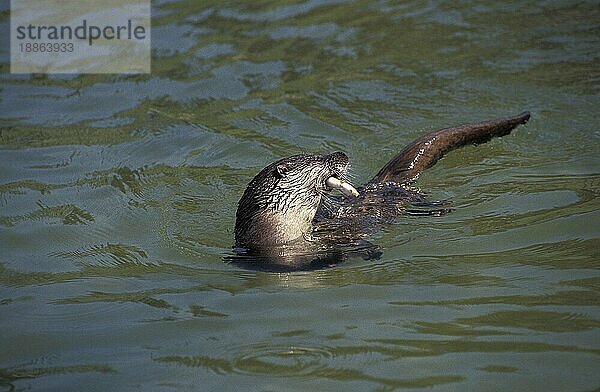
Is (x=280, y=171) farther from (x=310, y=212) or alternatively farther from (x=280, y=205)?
(x=310, y=212)

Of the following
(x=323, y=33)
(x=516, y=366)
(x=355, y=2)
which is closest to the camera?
(x=516, y=366)

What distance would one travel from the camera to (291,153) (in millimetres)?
7160

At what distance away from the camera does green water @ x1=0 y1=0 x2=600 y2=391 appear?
13.5 feet

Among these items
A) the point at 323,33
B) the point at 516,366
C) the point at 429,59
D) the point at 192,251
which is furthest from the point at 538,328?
the point at 323,33

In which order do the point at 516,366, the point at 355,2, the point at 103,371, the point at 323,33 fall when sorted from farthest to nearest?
the point at 355,2 < the point at 323,33 < the point at 103,371 < the point at 516,366

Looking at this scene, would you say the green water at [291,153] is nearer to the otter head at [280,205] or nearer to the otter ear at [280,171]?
the otter head at [280,205]

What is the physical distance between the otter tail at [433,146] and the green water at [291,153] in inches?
7.4

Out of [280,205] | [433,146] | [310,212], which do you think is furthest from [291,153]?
[280,205]

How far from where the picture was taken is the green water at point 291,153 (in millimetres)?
4125

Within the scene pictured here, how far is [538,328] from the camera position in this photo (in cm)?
419

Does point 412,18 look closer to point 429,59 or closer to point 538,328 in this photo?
point 429,59

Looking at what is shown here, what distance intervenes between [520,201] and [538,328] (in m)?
1.79

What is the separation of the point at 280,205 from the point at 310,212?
223mm

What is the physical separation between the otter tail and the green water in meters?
0.19
